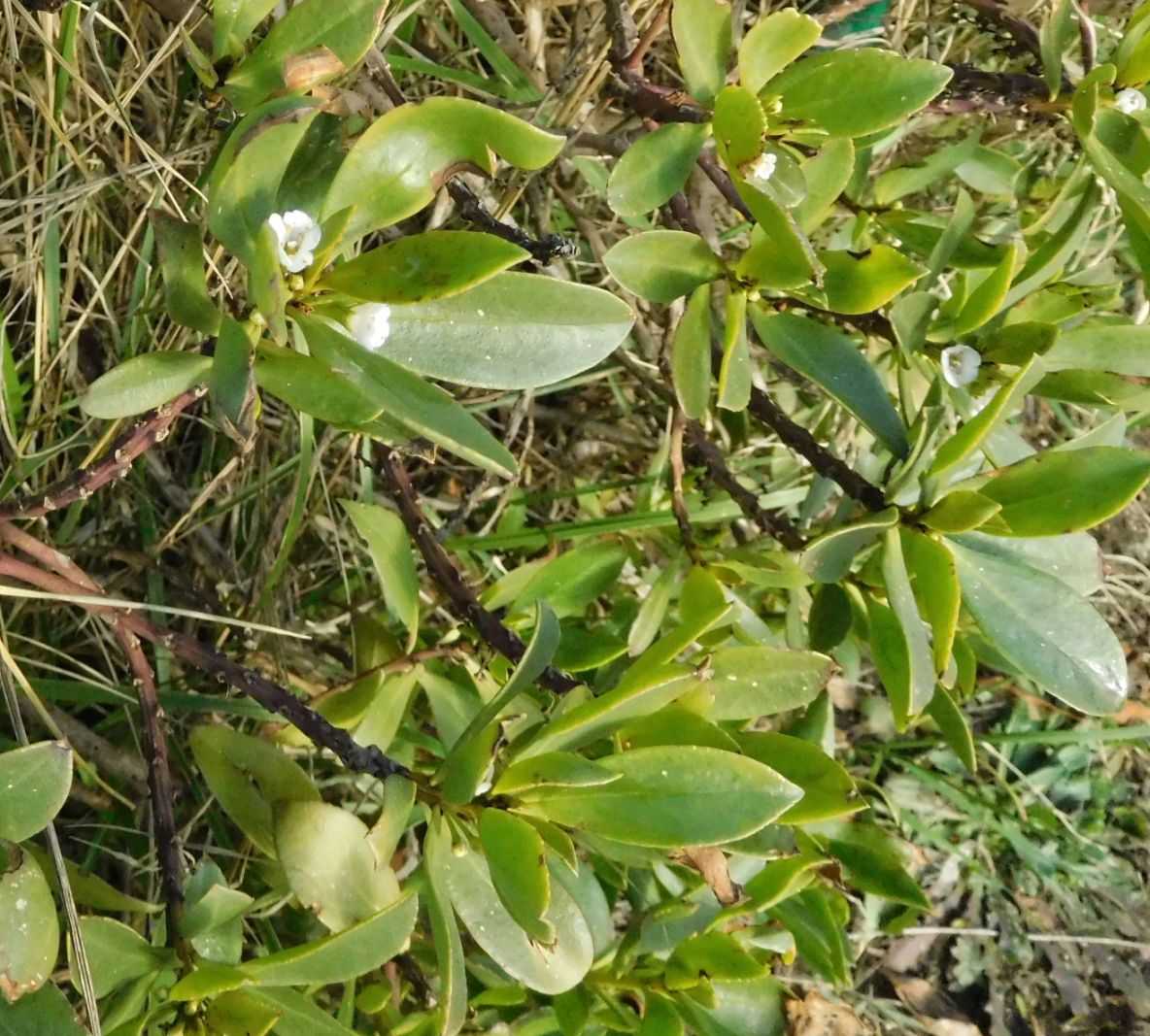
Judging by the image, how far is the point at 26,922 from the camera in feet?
2.24

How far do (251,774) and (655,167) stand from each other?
0.61 metres

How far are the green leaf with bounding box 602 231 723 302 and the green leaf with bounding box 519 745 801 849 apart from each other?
39 cm

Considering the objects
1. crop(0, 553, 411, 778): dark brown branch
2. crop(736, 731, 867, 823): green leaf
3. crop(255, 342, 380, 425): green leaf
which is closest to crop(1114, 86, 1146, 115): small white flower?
crop(736, 731, 867, 823): green leaf

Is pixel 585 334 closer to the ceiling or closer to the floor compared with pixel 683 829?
closer to the ceiling

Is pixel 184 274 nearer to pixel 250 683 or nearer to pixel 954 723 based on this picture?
pixel 250 683

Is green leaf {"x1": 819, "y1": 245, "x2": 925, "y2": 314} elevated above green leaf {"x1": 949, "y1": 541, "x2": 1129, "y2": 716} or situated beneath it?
Result: elevated above

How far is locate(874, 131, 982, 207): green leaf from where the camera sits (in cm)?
120

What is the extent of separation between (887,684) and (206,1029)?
616 mm

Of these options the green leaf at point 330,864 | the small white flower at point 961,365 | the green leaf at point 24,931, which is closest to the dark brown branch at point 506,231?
the small white flower at point 961,365

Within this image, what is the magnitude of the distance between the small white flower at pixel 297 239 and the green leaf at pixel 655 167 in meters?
0.25

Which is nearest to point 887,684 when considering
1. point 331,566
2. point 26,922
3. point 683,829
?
point 683,829

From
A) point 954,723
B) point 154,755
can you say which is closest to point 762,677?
point 954,723

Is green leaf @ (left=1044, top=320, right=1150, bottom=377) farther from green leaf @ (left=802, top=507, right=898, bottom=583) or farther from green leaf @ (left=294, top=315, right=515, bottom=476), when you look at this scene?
green leaf @ (left=294, top=315, right=515, bottom=476)

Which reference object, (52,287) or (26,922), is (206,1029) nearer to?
(26,922)
